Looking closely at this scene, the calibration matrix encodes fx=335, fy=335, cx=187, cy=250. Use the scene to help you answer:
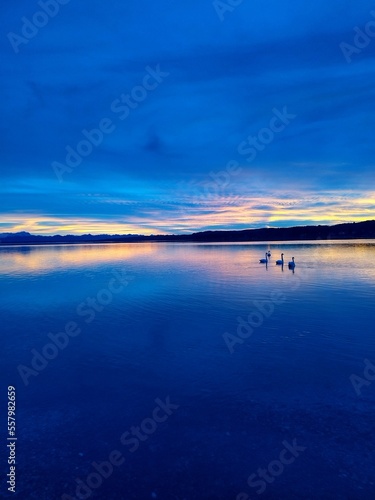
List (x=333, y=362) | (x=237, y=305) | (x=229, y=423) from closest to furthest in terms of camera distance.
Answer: (x=229, y=423), (x=333, y=362), (x=237, y=305)

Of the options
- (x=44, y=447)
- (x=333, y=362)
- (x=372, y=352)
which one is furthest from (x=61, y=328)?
(x=372, y=352)

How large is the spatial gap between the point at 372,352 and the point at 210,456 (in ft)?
19.1

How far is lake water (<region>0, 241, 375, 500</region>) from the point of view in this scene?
4.61m

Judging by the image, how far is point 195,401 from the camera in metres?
6.54

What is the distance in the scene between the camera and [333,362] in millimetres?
8164

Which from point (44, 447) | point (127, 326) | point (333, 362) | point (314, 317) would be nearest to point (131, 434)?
point (44, 447)

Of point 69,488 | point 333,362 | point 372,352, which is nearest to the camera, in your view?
point 69,488

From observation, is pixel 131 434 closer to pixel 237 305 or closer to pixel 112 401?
pixel 112 401

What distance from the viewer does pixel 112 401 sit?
21.8 ft

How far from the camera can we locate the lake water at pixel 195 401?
4609 millimetres

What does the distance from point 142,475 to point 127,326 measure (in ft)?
24.3

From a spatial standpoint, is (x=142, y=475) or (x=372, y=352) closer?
(x=142, y=475)

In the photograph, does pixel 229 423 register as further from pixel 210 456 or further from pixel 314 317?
pixel 314 317

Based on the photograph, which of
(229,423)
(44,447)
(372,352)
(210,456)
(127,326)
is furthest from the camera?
(127,326)
